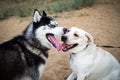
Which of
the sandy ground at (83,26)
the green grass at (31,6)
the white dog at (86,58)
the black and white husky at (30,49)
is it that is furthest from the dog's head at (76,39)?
the green grass at (31,6)

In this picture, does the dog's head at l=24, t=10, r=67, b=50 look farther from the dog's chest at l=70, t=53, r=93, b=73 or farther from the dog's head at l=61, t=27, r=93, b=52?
the dog's chest at l=70, t=53, r=93, b=73

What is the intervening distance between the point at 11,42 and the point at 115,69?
1.72 metres

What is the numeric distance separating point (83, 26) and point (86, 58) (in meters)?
2.98

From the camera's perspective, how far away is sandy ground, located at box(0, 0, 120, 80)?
4.99 meters

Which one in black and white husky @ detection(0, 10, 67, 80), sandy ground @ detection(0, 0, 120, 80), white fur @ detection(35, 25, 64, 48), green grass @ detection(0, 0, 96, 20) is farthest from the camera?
green grass @ detection(0, 0, 96, 20)

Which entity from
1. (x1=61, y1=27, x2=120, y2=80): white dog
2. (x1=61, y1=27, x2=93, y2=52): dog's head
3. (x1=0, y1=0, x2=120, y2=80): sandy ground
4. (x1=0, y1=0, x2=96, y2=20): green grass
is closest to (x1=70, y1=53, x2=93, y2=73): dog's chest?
(x1=61, y1=27, x2=120, y2=80): white dog

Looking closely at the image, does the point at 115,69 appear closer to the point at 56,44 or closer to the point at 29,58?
the point at 56,44

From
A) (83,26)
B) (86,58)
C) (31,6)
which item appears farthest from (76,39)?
(31,6)

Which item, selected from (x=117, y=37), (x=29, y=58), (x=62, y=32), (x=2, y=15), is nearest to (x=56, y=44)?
(x=62, y=32)

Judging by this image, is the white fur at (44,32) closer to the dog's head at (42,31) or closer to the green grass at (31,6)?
the dog's head at (42,31)

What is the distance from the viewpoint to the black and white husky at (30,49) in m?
3.58

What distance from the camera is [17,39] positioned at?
3.73m

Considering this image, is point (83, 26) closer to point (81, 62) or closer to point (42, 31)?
point (81, 62)

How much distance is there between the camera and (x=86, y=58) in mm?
3865
